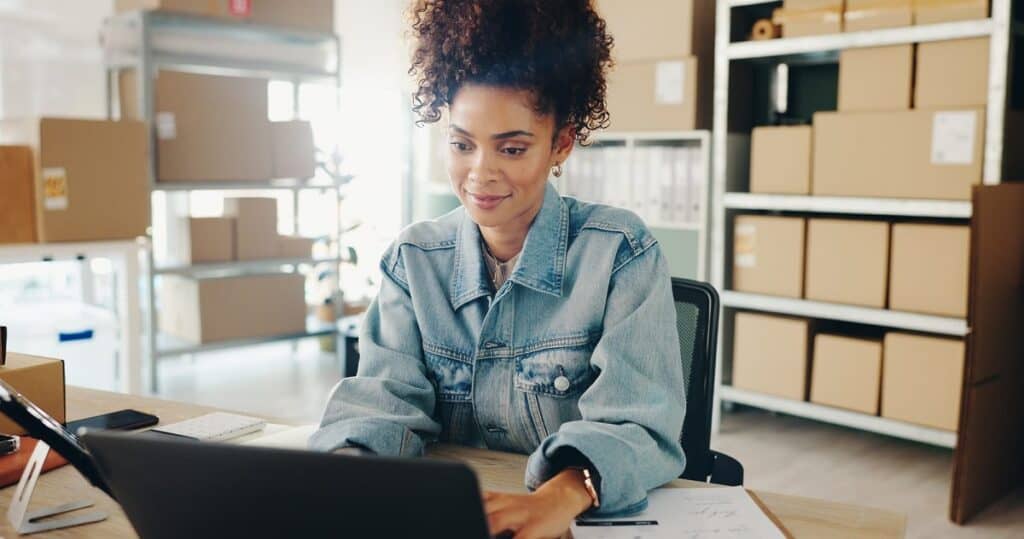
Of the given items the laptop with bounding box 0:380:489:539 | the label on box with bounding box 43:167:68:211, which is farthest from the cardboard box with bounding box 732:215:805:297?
the laptop with bounding box 0:380:489:539

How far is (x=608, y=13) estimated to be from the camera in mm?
3512

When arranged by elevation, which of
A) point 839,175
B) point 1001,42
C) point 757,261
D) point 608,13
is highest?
point 608,13

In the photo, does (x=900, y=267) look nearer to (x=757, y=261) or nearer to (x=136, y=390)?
(x=757, y=261)

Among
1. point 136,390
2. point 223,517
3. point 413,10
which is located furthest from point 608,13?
point 223,517

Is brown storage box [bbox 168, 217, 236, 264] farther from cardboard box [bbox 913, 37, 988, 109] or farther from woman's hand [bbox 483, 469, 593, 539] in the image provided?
woman's hand [bbox 483, 469, 593, 539]

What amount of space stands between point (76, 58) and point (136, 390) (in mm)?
1778

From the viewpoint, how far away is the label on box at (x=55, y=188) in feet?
9.46

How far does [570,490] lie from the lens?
86 centimetres

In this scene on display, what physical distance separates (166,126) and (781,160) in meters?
2.34

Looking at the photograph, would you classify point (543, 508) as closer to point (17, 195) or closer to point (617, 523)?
point (617, 523)

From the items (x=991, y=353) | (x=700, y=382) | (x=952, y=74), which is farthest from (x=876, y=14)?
(x=700, y=382)

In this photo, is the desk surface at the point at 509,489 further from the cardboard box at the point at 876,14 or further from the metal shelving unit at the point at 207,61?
the metal shelving unit at the point at 207,61

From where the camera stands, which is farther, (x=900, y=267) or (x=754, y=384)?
(x=754, y=384)

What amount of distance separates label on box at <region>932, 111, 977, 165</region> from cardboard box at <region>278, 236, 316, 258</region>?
8.65ft
